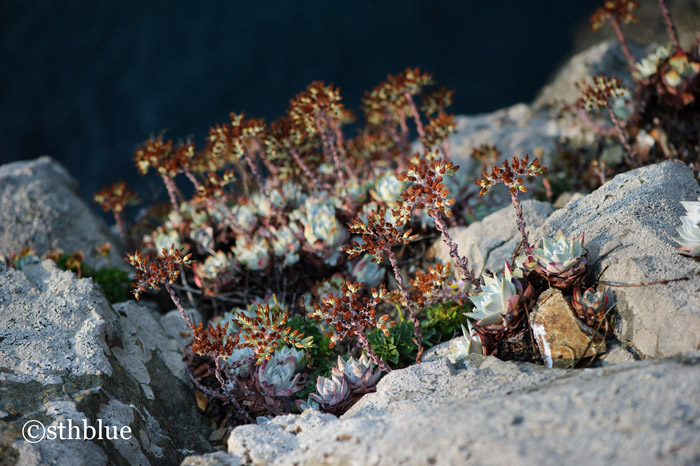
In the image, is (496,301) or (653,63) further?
(653,63)

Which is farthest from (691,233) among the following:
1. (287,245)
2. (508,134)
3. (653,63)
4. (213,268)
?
(508,134)

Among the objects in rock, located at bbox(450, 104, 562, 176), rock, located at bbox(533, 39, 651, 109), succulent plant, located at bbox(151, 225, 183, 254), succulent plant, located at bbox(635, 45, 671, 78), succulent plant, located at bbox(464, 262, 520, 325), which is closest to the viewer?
succulent plant, located at bbox(464, 262, 520, 325)

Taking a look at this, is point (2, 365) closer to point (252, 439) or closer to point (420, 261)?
point (252, 439)

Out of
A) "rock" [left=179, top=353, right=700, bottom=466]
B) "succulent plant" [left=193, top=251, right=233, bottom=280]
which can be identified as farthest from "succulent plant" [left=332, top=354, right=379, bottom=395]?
"succulent plant" [left=193, top=251, right=233, bottom=280]

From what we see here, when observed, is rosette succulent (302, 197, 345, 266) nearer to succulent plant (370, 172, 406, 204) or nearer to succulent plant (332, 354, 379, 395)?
succulent plant (370, 172, 406, 204)

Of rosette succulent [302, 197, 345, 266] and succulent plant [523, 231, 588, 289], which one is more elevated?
rosette succulent [302, 197, 345, 266]

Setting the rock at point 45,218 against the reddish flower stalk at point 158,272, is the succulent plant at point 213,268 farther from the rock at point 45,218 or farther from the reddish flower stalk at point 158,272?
the rock at point 45,218

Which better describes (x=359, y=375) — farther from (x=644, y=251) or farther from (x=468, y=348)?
(x=644, y=251)
